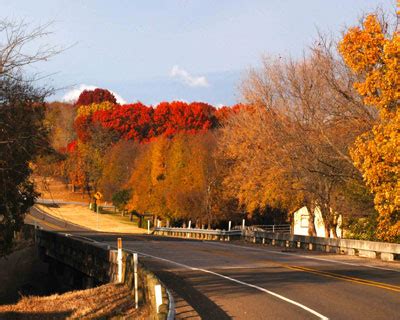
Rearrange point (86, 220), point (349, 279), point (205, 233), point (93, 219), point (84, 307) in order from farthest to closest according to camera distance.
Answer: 1. point (93, 219)
2. point (86, 220)
3. point (205, 233)
4. point (349, 279)
5. point (84, 307)

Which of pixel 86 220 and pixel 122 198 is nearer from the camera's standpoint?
pixel 122 198

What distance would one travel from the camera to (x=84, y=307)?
51.9 feet

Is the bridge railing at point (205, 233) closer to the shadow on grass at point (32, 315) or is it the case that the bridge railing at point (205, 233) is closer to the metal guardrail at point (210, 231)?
the metal guardrail at point (210, 231)

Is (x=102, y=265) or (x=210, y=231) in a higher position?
(x=210, y=231)

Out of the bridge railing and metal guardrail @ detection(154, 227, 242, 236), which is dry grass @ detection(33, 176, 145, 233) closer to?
the bridge railing

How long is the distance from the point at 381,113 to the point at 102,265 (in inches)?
433

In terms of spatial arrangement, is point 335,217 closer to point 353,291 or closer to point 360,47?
point 360,47

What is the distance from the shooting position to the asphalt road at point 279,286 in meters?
11.4

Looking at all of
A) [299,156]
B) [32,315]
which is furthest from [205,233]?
[32,315]

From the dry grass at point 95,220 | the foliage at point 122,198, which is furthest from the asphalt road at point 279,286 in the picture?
the foliage at point 122,198

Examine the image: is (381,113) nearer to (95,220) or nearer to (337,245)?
(337,245)

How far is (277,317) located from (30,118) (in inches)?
344

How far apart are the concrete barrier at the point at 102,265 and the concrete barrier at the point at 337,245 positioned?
10.7 m

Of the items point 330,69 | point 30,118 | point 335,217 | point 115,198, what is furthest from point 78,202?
point 30,118
